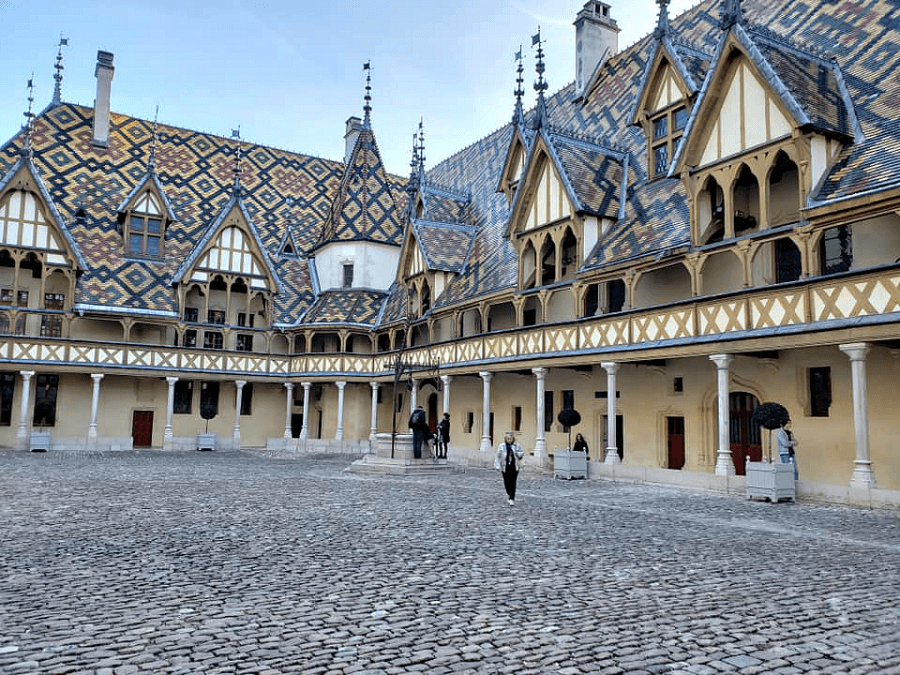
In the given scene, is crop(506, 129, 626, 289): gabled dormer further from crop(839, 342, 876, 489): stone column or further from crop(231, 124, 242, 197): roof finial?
crop(231, 124, 242, 197): roof finial

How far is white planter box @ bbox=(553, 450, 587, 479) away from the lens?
765 inches

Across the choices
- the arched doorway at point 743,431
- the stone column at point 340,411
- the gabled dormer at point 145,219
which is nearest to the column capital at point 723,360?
the arched doorway at point 743,431

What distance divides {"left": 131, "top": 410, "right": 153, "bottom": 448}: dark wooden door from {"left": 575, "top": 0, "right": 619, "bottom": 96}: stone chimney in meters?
24.6

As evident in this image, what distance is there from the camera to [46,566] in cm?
727

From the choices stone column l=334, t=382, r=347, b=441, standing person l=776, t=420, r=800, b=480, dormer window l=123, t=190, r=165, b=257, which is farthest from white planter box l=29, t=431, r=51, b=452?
standing person l=776, t=420, r=800, b=480

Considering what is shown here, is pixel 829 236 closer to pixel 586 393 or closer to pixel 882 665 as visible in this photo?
pixel 586 393

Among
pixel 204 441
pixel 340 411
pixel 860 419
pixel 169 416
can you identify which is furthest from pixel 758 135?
pixel 169 416

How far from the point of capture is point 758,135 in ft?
55.6

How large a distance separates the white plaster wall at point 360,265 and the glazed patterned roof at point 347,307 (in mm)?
582

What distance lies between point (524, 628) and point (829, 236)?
14364mm

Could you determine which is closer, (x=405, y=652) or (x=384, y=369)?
(x=405, y=652)

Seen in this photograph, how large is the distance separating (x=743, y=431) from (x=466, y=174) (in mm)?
22978

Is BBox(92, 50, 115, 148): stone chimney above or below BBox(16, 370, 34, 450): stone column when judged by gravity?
above

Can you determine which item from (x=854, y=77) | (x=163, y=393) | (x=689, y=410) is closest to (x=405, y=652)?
(x=689, y=410)
